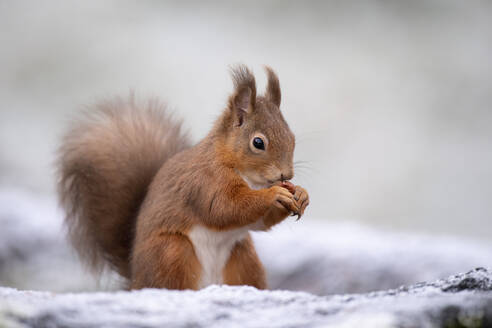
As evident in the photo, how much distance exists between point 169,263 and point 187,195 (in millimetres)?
144

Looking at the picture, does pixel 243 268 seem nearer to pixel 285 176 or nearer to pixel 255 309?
pixel 285 176

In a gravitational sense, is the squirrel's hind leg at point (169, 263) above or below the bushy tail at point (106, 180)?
below

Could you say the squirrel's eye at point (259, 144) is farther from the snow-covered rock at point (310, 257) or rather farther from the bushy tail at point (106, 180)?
the snow-covered rock at point (310, 257)

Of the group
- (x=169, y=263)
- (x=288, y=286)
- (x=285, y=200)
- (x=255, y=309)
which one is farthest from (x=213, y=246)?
(x=288, y=286)

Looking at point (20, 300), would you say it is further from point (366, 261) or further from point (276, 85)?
point (366, 261)

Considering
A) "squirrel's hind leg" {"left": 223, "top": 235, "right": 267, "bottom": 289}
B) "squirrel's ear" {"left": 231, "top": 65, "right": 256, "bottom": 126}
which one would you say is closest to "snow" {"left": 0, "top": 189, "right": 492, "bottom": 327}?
"squirrel's hind leg" {"left": 223, "top": 235, "right": 267, "bottom": 289}

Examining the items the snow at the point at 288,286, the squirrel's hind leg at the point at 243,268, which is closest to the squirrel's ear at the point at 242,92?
the squirrel's hind leg at the point at 243,268

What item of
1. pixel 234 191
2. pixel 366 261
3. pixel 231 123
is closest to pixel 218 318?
pixel 234 191

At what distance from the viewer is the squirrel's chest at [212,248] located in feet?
3.76

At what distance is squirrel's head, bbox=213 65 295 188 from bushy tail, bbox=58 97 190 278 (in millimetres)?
271

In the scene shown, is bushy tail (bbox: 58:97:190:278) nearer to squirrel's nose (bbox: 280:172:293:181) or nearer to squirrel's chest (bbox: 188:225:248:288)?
squirrel's chest (bbox: 188:225:248:288)

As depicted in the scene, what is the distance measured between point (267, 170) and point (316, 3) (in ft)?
8.83

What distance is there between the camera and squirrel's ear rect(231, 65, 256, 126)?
1.20 m

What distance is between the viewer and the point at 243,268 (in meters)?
1.21
